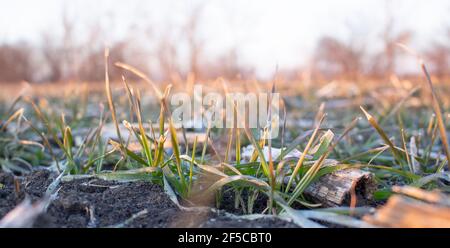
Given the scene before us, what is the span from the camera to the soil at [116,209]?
1035mm

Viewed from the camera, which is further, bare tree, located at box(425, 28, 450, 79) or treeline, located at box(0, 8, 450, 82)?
bare tree, located at box(425, 28, 450, 79)

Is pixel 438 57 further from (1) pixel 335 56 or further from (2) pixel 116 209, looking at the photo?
(2) pixel 116 209

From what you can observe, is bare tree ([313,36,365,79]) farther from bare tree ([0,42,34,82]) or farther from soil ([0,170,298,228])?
soil ([0,170,298,228])

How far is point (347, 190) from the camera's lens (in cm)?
112

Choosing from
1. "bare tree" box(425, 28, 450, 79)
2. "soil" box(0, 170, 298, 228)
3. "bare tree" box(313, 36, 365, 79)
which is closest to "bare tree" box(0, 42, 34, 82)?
"bare tree" box(313, 36, 365, 79)

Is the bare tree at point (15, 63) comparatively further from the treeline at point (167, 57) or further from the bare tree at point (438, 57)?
the bare tree at point (438, 57)

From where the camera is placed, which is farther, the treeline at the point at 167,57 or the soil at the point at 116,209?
the treeline at the point at 167,57

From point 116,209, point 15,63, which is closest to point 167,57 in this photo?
point 15,63

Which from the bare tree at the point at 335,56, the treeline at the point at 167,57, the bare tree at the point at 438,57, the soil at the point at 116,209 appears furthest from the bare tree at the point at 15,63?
the soil at the point at 116,209

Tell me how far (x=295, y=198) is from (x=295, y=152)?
0.29 meters

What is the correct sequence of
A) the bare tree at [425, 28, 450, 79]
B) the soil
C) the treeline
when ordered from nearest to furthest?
the soil
the treeline
the bare tree at [425, 28, 450, 79]

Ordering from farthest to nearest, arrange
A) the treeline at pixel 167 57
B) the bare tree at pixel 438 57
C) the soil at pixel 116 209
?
1. the bare tree at pixel 438 57
2. the treeline at pixel 167 57
3. the soil at pixel 116 209

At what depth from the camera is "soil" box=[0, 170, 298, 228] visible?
3.40 feet
